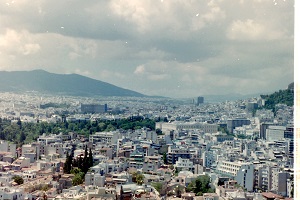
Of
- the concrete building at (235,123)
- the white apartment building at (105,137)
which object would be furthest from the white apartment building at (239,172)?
the white apartment building at (105,137)

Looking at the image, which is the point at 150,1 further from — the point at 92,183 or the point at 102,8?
the point at 92,183

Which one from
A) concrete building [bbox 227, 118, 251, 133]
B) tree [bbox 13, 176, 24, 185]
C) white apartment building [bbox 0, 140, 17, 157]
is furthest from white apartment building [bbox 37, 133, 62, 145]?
concrete building [bbox 227, 118, 251, 133]

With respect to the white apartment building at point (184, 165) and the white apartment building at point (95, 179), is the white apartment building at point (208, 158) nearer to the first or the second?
the white apartment building at point (184, 165)

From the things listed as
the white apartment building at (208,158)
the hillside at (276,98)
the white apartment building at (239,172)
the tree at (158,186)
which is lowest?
the tree at (158,186)

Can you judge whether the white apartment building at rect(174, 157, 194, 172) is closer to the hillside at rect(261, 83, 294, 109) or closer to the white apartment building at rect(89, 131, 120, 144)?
the white apartment building at rect(89, 131, 120, 144)

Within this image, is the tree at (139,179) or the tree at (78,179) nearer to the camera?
the tree at (78,179)

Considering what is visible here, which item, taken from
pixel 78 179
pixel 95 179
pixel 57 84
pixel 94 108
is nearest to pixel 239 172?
pixel 95 179

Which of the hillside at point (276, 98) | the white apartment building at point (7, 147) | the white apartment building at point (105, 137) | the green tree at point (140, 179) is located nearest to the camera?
the green tree at point (140, 179)

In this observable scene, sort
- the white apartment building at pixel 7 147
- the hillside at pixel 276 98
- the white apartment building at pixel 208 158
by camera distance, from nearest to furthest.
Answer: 1. the hillside at pixel 276 98
2. the white apartment building at pixel 208 158
3. the white apartment building at pixel 7 147
